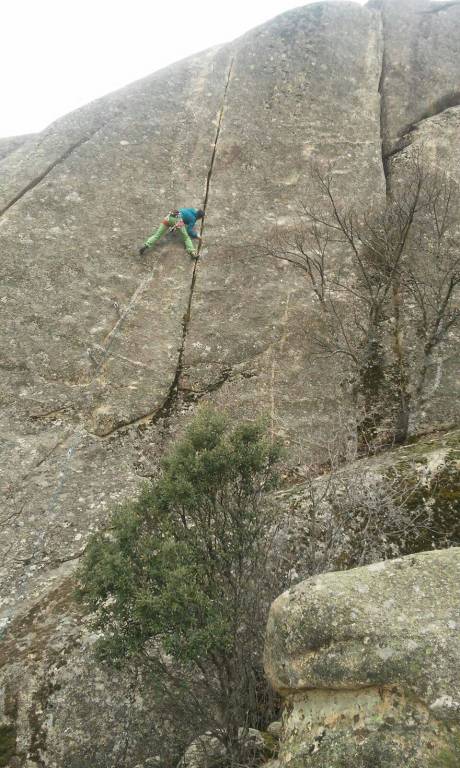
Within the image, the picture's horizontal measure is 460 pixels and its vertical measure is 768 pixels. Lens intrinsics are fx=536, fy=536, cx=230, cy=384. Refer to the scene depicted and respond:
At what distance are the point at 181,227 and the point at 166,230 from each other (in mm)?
526

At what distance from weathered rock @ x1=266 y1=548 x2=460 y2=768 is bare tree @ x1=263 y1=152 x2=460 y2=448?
768 centimetres

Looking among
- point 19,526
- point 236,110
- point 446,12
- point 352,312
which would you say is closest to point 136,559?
point 19,526

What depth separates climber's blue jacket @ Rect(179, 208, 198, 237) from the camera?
17.3 meters

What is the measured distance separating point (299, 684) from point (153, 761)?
10.5ft

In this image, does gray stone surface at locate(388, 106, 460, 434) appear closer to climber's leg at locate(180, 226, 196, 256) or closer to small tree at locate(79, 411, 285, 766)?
small tree at locate(79, 411, 285, 766)

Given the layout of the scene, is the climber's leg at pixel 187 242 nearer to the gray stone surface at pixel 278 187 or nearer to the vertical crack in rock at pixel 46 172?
the gray stone surface at pixel 278 187

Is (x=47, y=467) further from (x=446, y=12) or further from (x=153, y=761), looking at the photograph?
(x=446, y=12)

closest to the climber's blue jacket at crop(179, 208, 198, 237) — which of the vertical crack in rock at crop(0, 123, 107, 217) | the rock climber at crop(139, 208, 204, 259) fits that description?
the rock climber at crop(139, 208, 204, 259)

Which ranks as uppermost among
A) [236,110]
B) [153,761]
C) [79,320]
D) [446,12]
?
[446,12]

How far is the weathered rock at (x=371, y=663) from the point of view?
4.45 meters

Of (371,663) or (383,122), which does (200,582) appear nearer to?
(371,663)

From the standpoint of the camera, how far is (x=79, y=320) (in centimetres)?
1498

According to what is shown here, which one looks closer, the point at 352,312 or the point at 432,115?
the point at 352,312

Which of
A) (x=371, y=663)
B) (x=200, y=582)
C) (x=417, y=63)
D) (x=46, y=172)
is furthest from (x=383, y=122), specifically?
(x=371, y=663)
